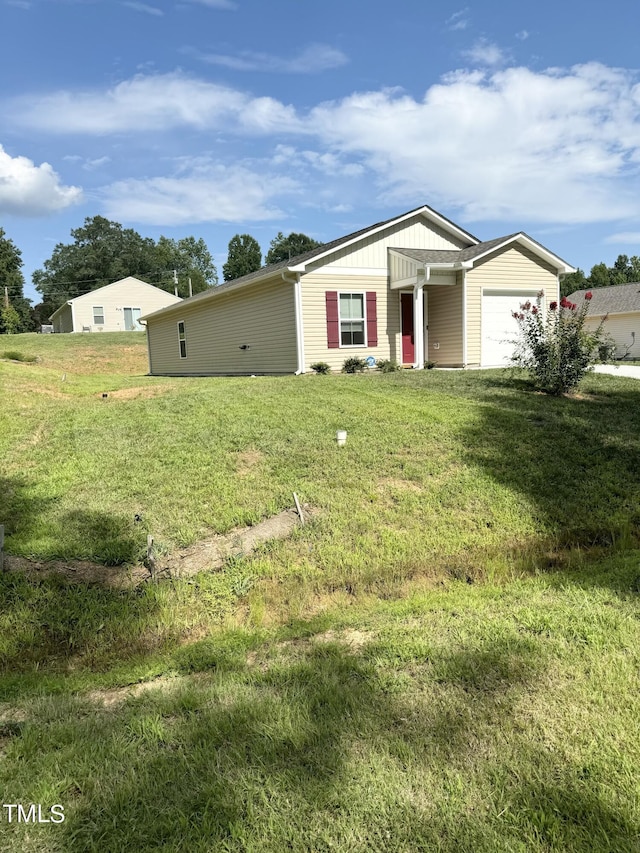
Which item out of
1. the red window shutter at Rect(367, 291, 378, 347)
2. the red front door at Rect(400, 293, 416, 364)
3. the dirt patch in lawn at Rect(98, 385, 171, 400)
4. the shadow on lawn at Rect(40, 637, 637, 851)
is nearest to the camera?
the shadow on lawn at Rect(40, 637, 637, 851)

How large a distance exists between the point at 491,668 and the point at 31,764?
6.48 ft

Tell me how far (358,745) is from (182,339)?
19434 mm

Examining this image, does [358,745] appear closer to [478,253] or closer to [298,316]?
[298,316]

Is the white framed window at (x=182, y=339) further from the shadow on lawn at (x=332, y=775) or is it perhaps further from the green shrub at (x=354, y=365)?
the shadow on lawn at (x=332, y=775)

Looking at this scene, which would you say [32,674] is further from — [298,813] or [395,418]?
[395,418]

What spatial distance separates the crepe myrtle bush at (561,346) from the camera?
350 inches

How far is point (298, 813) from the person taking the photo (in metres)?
1.79

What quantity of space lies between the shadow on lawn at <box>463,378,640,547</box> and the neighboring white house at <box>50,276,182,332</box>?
34.0 metres

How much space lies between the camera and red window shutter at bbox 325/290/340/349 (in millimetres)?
13664

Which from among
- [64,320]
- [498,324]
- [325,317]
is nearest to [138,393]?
[325,317]

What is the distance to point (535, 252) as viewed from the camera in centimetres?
1491

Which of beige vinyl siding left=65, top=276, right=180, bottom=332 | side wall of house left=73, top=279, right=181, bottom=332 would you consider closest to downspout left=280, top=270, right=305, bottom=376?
beige vinyl siding left=65, top=276, right=180, bottom=332

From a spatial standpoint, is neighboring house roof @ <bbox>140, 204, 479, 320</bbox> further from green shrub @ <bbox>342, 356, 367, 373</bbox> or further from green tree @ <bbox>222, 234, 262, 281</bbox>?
green tree @ <bbox>222, 234, 262, 281</bbox>

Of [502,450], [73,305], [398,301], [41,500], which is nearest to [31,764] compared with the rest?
[41,500]
